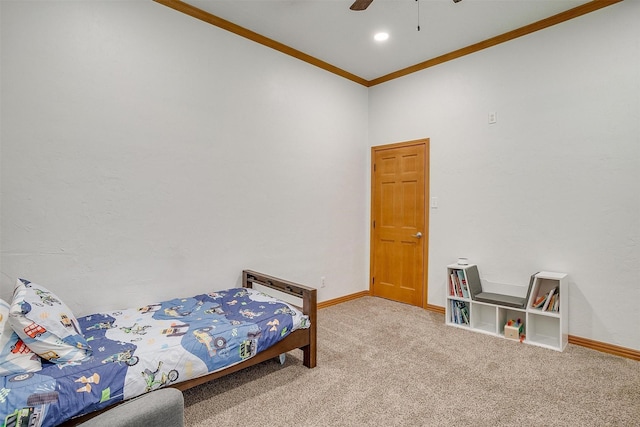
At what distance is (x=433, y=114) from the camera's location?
399 cm

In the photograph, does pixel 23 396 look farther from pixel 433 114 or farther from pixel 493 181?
pixel 433 114

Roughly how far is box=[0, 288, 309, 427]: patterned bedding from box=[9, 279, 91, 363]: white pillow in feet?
0.18

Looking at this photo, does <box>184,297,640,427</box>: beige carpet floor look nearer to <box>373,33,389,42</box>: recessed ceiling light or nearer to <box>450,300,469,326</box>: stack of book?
<box>450,300,469,326</box>: stack of book

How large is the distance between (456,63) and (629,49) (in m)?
1.47

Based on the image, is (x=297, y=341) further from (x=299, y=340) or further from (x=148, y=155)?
(x=148, y=155)

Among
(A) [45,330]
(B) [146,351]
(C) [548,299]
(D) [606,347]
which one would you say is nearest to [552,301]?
(C) [548,299]

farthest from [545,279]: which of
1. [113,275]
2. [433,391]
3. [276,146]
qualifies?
[113,275]

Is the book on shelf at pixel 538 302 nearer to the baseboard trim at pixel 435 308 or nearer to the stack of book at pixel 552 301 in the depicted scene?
the stack of book at pixel 552 301

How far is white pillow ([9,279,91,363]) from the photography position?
5.37 ft

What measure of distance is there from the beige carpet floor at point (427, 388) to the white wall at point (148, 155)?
42.3 inches

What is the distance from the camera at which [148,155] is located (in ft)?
8.97

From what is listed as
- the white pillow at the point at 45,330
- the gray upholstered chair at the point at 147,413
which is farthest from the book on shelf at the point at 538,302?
the white pillow at the point at 45,330

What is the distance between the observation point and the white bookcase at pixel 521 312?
2.95m

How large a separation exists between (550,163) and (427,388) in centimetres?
235
